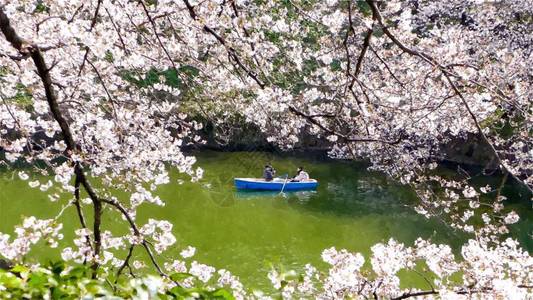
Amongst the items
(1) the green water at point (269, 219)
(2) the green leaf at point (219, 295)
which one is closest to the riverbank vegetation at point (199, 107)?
(2) the green leaf at point (219, 295)

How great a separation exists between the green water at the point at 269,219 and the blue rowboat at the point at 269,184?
17 cm

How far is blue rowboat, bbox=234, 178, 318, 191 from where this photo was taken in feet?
38.2

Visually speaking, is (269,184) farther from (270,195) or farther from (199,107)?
(199,107)

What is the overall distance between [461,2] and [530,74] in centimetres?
415

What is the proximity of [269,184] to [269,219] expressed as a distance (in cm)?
130

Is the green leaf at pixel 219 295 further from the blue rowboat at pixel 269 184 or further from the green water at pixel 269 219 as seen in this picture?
the blue rowboat at pixel 269 184

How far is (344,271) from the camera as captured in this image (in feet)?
10.7

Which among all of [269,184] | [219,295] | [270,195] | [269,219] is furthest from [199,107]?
[270,195]

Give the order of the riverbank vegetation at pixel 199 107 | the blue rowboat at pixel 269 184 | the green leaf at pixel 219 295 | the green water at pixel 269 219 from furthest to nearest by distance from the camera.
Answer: the blue rowboat at pixel 269 184 < the green water at pixel 269 219 < the riverbank vegetation at pixel 199 107 < the green leaf at pixel 219 295

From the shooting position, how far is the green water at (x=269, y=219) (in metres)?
8.71

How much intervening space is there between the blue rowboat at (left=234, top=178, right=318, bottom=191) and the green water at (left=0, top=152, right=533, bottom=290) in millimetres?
173

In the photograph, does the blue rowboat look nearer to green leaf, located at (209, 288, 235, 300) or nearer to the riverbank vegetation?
the riverbank vegetation

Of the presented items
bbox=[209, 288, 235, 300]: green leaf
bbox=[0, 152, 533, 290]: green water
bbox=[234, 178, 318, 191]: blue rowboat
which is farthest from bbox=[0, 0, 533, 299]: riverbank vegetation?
bbox=[234, 178, 318, 191]: blue rowboat

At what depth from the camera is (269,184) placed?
11.7m
